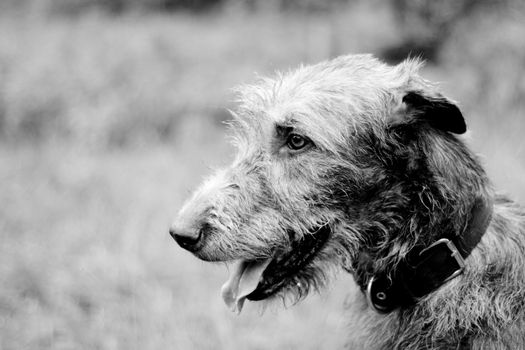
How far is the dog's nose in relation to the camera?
109 inches

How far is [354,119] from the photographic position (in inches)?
112

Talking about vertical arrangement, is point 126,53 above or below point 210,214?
below

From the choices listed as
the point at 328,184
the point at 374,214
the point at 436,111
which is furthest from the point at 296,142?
the point at 436,111

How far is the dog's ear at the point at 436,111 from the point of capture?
2.63 m

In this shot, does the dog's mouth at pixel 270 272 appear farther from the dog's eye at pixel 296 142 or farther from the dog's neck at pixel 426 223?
the dog's eye at pixel 296 142

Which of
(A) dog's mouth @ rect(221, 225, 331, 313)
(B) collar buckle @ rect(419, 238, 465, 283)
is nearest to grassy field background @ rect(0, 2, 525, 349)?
(A) dog's mouth @ rect(221, 225, 331, 313)

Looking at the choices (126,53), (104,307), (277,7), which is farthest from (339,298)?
(277,7)

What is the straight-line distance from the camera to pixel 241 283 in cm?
301

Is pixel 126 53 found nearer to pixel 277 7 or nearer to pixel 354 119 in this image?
pixel 277 7

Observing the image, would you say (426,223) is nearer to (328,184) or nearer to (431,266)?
(431,266)

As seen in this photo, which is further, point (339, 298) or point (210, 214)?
point (339, 298)

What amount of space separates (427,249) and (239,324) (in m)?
2.30

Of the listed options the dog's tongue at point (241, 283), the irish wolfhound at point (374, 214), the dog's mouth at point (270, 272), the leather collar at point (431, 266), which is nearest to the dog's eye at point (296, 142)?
the irish wolfhound at point (374, 214)

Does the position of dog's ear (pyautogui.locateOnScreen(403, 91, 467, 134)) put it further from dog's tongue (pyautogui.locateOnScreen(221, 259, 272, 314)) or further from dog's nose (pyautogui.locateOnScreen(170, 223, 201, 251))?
dog's nose (pyautogui.locateOnScreen(170, 223, 201, 251))
